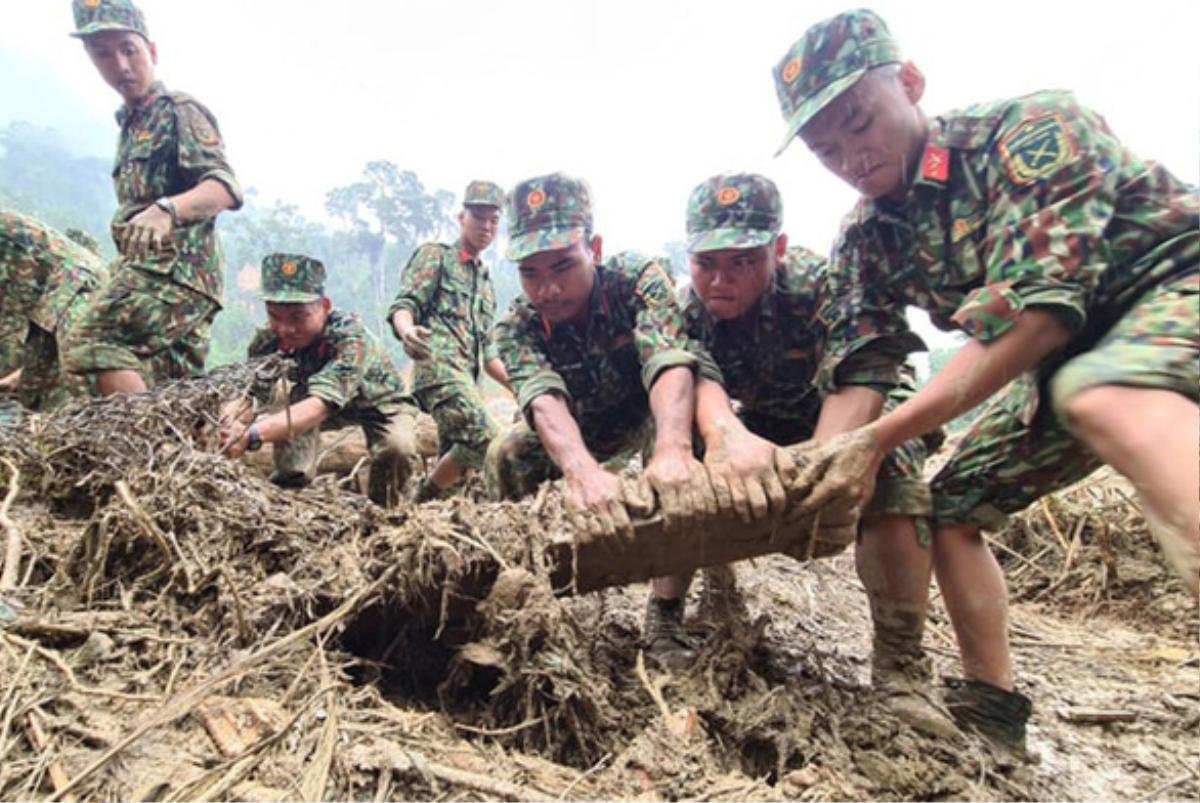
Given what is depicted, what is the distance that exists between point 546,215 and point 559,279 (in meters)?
0.26

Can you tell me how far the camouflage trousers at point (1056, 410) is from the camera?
1506mm

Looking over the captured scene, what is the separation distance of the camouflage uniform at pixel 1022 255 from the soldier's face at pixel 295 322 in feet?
10.8

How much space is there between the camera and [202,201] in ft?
12.0

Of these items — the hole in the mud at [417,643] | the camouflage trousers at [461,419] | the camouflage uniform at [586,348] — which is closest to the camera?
the hole in the mud at [417,643]

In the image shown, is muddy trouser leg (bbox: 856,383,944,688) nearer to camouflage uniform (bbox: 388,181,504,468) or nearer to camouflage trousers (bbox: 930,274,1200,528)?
camouflage trousers (bbox: 930,274,1200,528)

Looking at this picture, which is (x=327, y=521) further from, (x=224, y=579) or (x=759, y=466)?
(x=759, y=466)

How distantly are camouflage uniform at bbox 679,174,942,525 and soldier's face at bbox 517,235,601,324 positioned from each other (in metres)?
0.44

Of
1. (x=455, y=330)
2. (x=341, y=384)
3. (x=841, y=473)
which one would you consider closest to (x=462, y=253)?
(x=455, y=330)

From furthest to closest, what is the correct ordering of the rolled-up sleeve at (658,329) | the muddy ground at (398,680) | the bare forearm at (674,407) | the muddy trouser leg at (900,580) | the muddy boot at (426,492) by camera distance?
the muddy boot at (426,492) → the rolled-up sleeve at (658,329) → the bare forearm at (674,407) → the muddy trouser leg at (900,580) → the muddy ground at (398,680)

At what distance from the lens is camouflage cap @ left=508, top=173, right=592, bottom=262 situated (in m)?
2.82

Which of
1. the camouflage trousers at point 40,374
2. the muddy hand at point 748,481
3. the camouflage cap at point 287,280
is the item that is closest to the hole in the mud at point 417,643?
the muddy hand at point 748,481

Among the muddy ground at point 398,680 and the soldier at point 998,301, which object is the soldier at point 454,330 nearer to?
the muddy ground at point 398,680

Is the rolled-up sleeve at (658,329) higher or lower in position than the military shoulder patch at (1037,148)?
lower

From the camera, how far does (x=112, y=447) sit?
2.51 meters
